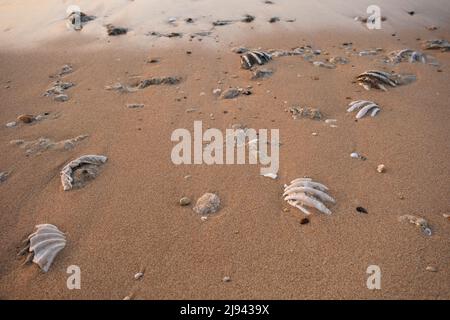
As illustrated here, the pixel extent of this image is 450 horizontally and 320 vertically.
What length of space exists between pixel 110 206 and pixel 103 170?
532 millimetres

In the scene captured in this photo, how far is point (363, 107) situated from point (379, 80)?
2.48ft

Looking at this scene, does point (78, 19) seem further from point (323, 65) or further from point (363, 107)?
point (363, 107)

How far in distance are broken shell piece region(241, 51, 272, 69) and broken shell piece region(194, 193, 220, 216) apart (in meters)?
2.71

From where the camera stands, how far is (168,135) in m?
4.10

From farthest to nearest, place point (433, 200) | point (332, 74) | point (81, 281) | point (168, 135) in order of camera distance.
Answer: point (332, 74), point (168, 135), point (433, 200), point (81, 281)

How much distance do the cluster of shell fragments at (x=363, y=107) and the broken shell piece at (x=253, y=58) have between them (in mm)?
1617

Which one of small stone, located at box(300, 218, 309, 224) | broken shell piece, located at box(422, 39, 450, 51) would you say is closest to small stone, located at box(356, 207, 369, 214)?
small stone, located at box(300, 218, 309, 224)

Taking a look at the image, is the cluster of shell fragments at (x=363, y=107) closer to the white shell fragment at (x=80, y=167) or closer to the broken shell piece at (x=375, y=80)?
the broken shell piece at (x=375, y=80)

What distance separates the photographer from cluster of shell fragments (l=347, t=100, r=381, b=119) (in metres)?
4.28

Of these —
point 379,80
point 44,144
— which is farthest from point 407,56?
point 44,144

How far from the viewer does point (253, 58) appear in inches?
216

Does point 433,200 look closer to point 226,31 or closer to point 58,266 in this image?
point 58,266

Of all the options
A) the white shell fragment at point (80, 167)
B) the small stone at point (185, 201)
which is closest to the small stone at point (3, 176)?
the white shell fragment at point (80, 167)
